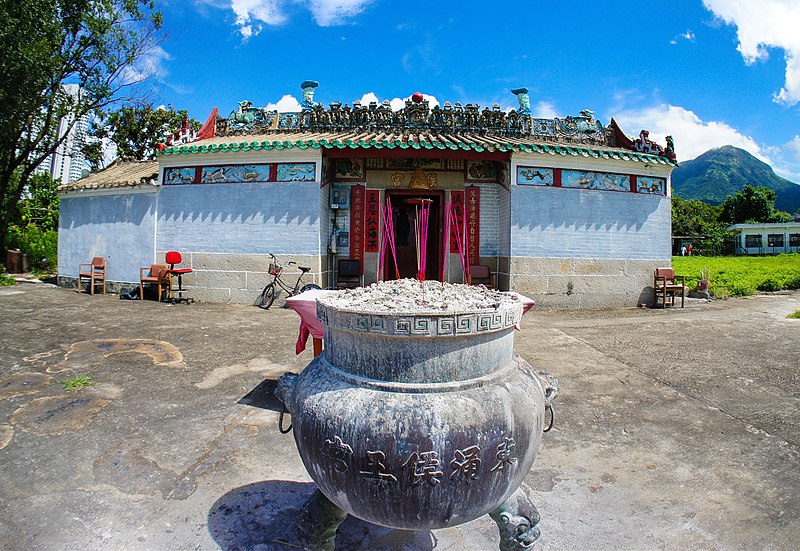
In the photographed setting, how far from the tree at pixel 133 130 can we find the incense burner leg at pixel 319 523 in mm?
17094

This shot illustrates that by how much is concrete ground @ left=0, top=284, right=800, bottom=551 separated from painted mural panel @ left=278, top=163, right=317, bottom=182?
418cm

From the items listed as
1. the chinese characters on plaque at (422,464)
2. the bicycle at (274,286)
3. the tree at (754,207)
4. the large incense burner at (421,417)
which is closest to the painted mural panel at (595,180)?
the bicycle at (274,286)

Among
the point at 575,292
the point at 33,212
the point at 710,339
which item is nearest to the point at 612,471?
the point at 710,339

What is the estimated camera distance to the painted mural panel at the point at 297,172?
8938 millimetres

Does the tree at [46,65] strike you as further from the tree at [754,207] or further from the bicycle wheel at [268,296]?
the tree at [754,207]

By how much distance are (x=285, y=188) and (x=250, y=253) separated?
1508 millimetres

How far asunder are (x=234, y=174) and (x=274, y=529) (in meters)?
8.34

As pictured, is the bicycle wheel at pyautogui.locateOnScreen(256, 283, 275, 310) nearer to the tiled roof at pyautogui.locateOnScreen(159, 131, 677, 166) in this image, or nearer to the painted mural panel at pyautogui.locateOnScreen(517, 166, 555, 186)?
the tiled roof at pyautogui.locateOnScreen(159, 131, 677, 166)

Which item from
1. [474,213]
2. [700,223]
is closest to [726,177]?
[700,223]

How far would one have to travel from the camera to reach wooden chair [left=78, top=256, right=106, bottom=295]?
10070mm

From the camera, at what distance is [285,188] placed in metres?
9.02

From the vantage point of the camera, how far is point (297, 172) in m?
8.98

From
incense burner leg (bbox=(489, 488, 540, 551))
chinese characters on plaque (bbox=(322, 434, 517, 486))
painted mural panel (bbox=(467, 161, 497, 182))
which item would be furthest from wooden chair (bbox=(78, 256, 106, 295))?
incense burner leg (bbox=(489, 488, 540, 551))

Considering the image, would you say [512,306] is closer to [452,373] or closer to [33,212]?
[452,373]
